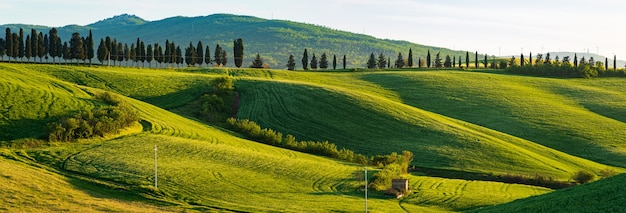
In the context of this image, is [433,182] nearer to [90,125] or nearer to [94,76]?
[90,125]

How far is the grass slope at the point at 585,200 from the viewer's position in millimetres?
Result: 28750

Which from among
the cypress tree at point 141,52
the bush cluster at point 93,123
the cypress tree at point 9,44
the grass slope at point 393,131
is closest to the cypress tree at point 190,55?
the cypress tree at point 141,52

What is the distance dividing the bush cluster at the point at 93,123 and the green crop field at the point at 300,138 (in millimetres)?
1101

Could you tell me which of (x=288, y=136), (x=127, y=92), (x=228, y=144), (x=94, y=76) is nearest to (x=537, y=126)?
(x=288, y=136)

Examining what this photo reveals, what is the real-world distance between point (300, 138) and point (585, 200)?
56446 millimetres

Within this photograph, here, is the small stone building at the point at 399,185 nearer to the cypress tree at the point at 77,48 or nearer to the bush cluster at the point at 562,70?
the cypress tree at the point at 77,48

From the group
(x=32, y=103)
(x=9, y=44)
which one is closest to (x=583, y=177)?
(x=32, y=103)

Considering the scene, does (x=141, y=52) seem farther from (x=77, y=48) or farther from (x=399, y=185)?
(x=399, y=185)

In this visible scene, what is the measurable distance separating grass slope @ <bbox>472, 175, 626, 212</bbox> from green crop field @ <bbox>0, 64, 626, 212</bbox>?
17.8m

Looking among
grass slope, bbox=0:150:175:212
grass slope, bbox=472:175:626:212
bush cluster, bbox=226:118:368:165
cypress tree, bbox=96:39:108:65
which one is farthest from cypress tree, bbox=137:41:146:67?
grass slope, bbox=472:175:626:212

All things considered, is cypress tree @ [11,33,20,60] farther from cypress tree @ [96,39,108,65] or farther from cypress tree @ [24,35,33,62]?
cypress tree @ [96,39,108,65]

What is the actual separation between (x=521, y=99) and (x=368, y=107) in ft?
104

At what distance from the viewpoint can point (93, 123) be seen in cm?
6712

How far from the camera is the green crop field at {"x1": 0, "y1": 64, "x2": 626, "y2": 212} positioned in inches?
2037
